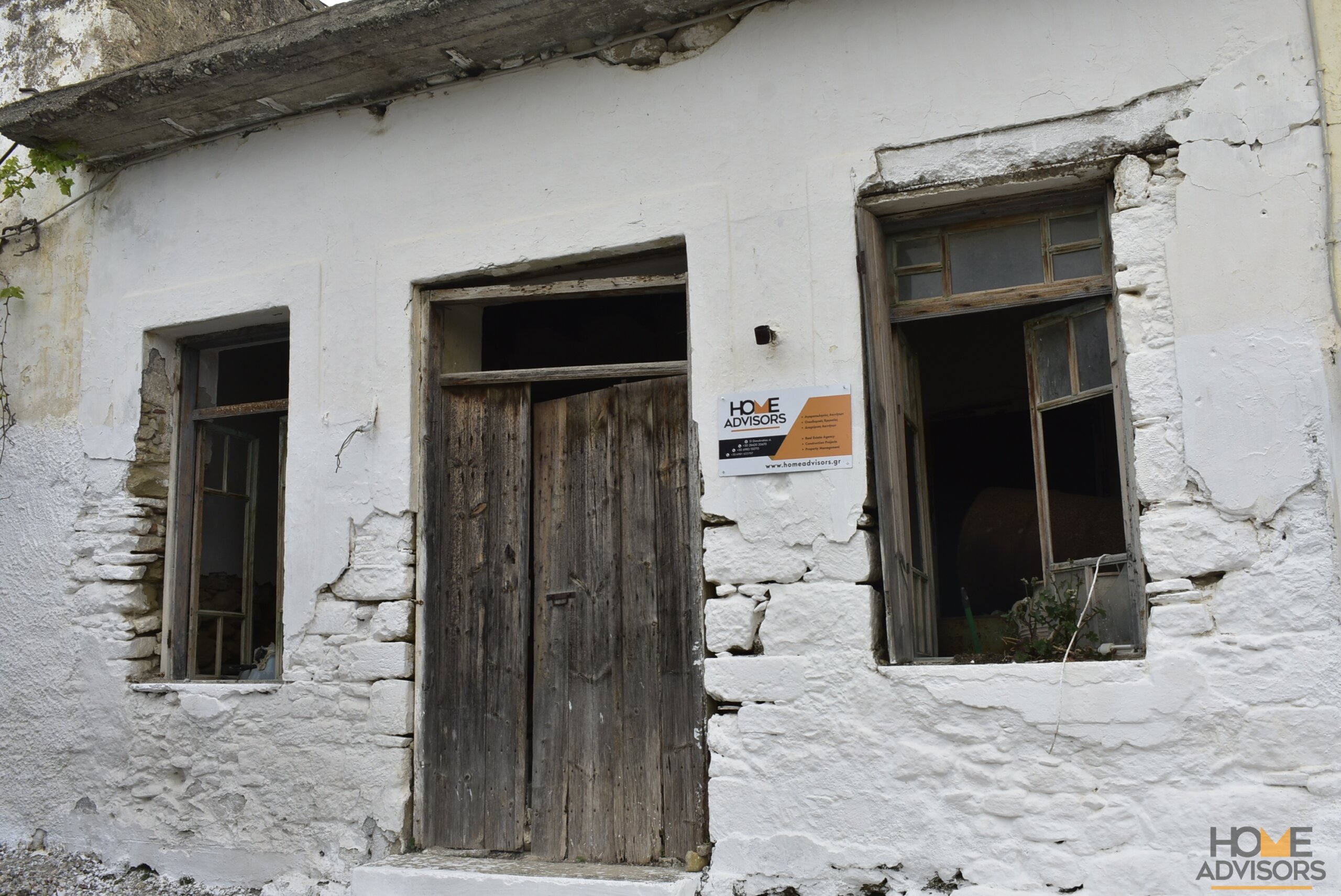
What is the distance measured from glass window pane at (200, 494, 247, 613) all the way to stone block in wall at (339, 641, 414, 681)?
1291mm

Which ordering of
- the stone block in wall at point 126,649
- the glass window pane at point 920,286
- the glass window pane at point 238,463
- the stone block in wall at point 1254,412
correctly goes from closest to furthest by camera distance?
the stone block in wall at point 1254,412 → the glass window pane at point 920,286 → the stone block in wall at point 126,649 → the glass window pane at point 238,463

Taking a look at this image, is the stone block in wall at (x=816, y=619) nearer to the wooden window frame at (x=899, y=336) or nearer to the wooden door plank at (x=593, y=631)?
the wooden window frame at (x=899, y=336)

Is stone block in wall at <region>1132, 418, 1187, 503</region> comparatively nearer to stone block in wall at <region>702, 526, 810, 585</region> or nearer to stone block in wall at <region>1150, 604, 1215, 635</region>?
stone block in wall at <region>1150, 604, 1215, 635</region>

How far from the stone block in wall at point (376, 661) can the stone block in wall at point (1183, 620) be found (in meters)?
2.92

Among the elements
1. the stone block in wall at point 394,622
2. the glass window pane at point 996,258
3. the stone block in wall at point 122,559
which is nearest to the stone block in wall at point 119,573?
the stone block in wall at point 122,559

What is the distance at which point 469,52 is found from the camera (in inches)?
198

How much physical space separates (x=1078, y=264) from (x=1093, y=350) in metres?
0.32

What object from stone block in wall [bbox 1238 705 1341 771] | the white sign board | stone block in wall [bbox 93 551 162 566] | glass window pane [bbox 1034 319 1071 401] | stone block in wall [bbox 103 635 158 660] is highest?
glass window pane [bbox 1034 319 1071 401]

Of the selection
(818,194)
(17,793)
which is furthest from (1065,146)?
(17,793)

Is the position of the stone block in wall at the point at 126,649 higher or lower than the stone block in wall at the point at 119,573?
lower

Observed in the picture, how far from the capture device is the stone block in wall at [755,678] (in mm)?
4230

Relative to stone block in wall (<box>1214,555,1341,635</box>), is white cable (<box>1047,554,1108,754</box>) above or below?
below

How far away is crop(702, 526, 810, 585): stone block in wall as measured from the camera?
14.2 feet

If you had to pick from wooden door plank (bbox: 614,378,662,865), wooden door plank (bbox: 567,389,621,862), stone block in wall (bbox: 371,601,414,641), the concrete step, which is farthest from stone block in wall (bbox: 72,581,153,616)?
wooden door plank (bbox: 614,378,662,865)
